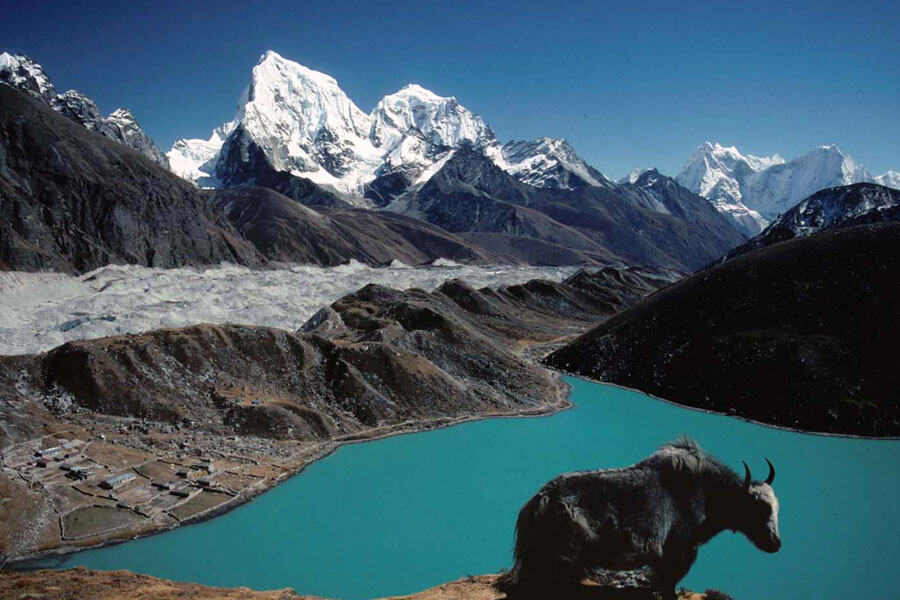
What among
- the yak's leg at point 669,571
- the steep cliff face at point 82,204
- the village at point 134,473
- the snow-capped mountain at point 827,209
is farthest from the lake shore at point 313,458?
the snow-capped mountain at point 827,209

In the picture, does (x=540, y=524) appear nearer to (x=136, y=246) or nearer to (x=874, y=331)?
(x=874, y=331)

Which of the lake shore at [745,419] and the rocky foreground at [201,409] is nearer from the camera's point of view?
the rocky foreground at [201,409]

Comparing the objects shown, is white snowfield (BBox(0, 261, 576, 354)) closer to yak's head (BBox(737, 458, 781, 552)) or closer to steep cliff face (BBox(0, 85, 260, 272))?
steep cliff face (BBox(0, 85, 260, 272))

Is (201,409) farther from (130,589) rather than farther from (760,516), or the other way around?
(760,516)

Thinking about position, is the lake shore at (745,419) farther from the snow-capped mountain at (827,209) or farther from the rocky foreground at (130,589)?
the snow-capped mountain at (827,209)

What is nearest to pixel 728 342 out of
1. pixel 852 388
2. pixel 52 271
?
pixel 852 388

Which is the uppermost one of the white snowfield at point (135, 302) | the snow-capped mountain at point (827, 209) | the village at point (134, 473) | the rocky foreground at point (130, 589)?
the snow-capped mountain at point (827, 209)

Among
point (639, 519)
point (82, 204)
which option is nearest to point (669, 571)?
point (639, 519)
